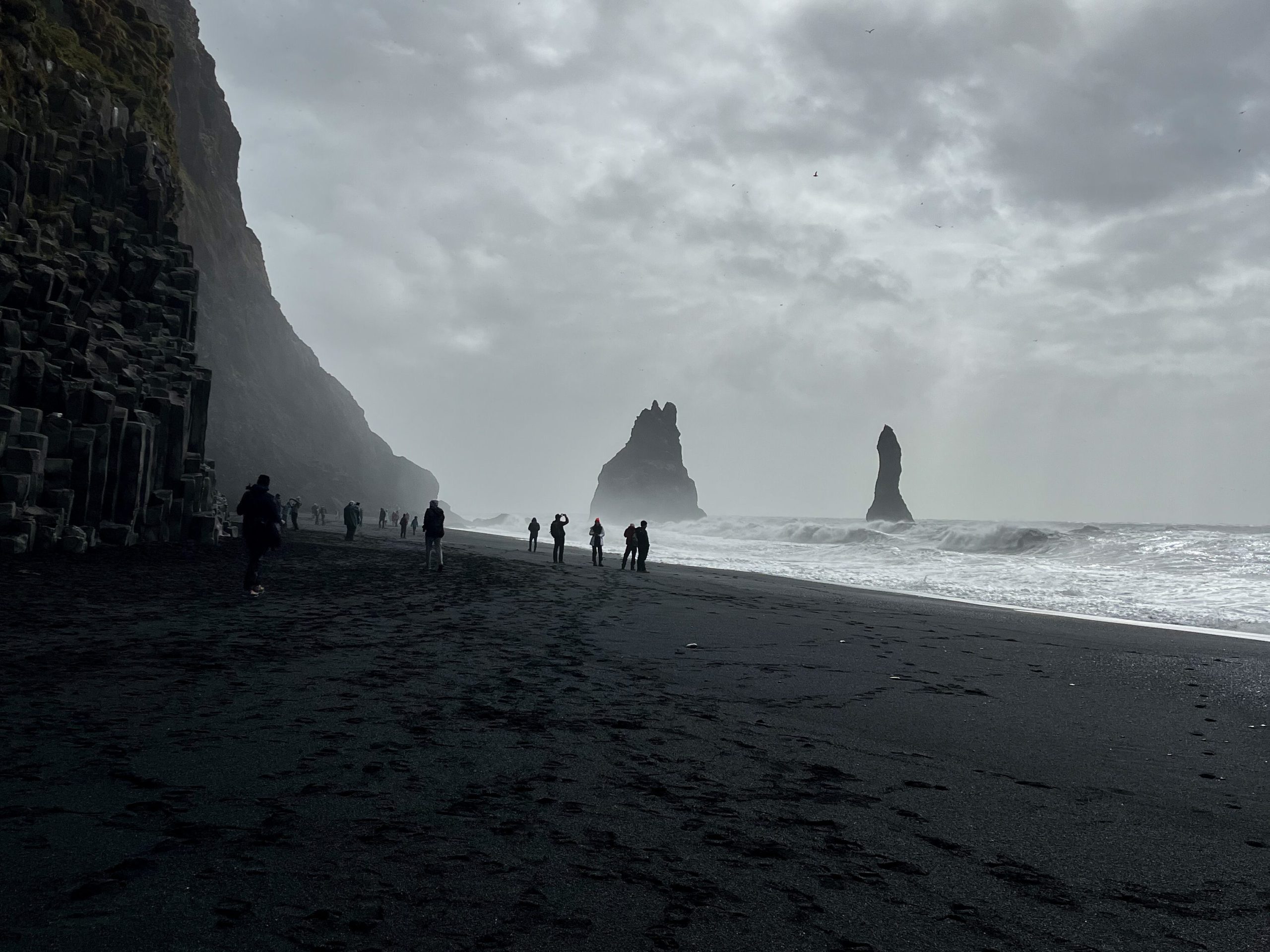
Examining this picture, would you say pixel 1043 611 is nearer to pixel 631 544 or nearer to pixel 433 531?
pixel 631 544

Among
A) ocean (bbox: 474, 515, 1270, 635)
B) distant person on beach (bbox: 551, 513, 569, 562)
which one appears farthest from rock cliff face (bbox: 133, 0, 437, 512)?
distant person on beach (bbox: 551, 513, 569, 562)

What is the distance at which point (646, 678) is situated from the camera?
28.7 ft

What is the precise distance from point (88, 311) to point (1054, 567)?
133 ft

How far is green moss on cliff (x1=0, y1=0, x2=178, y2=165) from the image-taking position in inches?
1052

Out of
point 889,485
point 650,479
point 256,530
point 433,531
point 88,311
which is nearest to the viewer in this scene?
point 256,530

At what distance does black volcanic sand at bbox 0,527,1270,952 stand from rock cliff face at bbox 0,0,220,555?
46.0 ft

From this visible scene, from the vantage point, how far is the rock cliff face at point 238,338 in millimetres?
83688

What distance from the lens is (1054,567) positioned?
34.2 meters

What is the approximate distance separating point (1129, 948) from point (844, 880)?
1.18 m

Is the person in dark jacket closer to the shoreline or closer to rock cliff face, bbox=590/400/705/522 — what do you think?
the shoreline

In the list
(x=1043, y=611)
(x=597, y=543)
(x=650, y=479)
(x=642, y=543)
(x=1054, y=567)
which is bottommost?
(x=1043, y=611)

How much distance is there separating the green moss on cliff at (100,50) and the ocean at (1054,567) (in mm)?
32474

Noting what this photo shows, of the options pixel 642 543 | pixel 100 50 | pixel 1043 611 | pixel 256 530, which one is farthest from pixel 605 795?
pixel 100 50

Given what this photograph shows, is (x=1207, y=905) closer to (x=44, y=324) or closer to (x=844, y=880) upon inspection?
(x=844, y=880)
